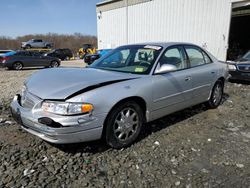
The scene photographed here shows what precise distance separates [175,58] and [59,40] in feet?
192

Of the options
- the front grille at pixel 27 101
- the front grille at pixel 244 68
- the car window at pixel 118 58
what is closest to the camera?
the front grille at pixel 27 101

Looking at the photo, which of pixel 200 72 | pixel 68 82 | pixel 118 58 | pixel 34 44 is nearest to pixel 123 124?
pixel 68 82

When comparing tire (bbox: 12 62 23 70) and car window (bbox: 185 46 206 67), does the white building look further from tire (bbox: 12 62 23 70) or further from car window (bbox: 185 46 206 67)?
car window (bbox: 185 46 206 67)

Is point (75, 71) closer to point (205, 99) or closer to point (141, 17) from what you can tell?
point (205, 99)

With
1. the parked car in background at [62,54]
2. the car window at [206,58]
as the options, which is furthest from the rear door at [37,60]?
the car window at [206,58]

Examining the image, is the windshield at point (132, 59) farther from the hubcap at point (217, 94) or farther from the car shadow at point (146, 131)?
the hubcap at point (217, 94)

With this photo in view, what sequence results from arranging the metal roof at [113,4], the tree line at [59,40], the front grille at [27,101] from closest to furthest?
the front grille at [27,101] → the metal roof at [113,4] → the tree line at [59,40]

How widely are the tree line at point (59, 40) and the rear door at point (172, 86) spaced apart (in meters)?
48.3

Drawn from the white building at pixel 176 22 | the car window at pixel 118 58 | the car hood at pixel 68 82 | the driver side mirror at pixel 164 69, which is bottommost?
the car hood at pixel 68 82

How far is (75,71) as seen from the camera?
149 inches

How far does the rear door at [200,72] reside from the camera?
4.49 meters

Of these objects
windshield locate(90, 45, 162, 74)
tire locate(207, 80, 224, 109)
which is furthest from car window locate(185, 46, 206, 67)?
windshield locate(90, 45, 162, 74)

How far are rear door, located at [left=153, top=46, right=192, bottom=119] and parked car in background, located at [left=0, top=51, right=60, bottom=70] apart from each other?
46.0 feet

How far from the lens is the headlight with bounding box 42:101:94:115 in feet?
9.05
